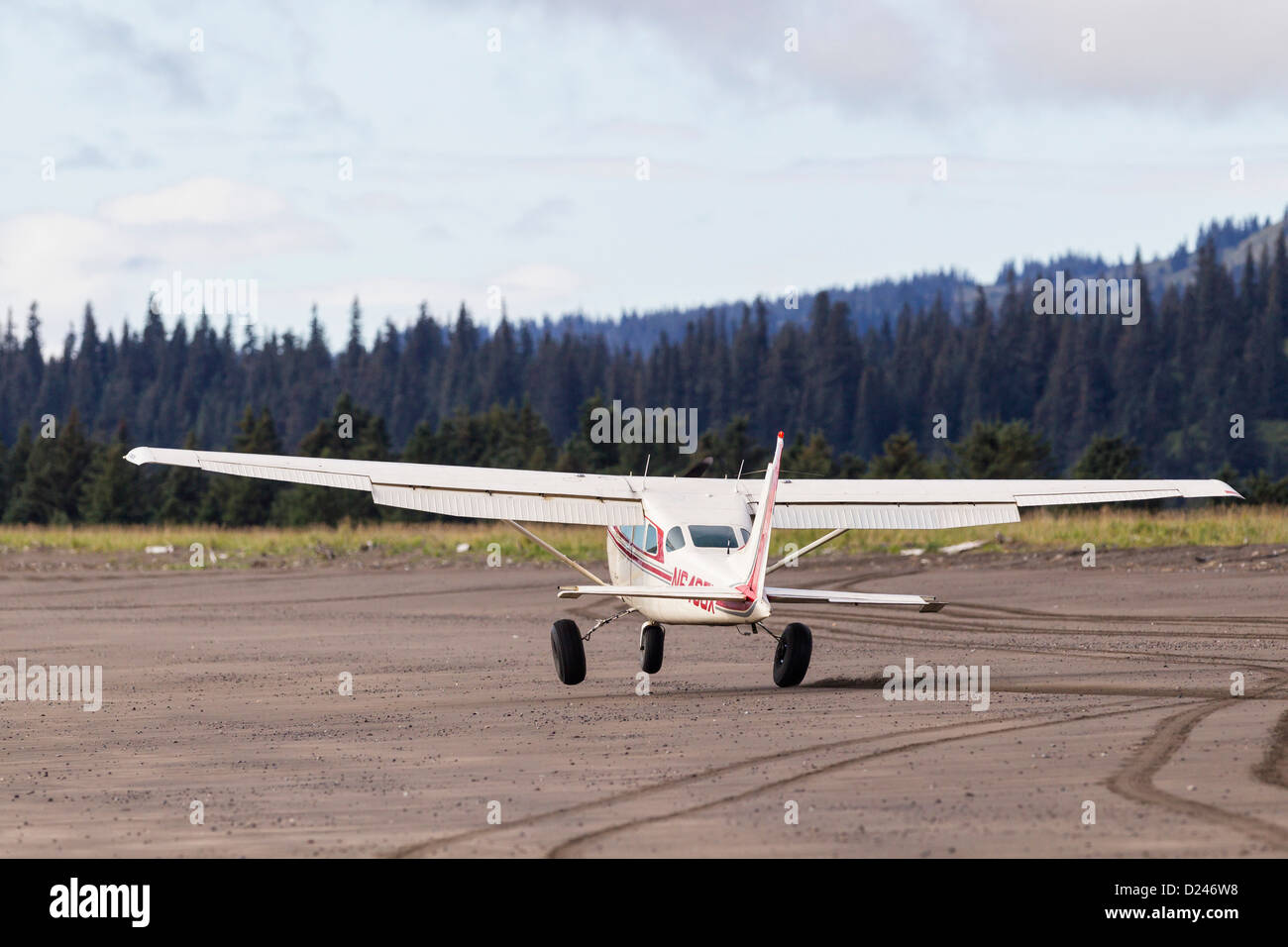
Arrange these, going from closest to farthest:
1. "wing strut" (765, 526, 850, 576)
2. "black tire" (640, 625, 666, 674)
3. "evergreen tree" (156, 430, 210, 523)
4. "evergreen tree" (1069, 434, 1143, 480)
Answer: "wing strut" (765, 526, 850, 576) → "black tire" (640, 625, 666, 674) → "evergreen tree" (1069, 434, 1143, 480) → "evergreen tree" (156, 430, 210, 523)

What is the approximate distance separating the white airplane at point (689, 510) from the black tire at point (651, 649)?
0.8 inches

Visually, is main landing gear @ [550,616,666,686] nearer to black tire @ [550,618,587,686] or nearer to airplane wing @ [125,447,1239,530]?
black tire @ [550,618,587,686]

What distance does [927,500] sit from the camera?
20734 millimetres

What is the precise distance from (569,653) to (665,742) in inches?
195

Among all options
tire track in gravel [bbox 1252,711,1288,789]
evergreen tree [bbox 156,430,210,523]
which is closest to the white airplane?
tire track in gravel [bbox 1252,711,1288,789]

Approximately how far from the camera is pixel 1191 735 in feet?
44.0

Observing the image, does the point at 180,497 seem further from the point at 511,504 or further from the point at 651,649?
the point at 651,649

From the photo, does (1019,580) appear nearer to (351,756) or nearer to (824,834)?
(351,756)

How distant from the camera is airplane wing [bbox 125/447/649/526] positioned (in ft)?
64.4

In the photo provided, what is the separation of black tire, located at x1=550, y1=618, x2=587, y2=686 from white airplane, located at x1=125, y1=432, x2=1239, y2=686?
0.05ft

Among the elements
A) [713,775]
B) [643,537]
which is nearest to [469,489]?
[643,537]
